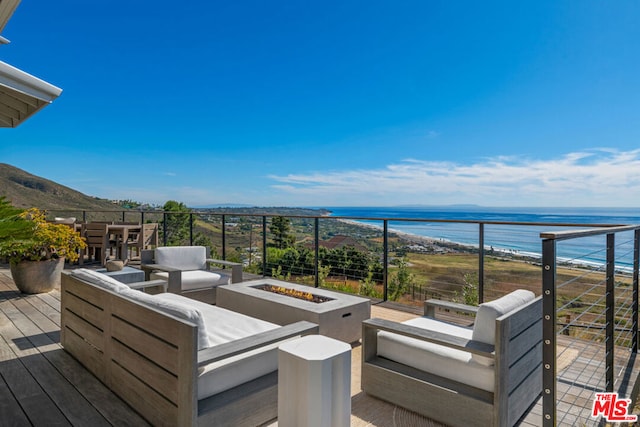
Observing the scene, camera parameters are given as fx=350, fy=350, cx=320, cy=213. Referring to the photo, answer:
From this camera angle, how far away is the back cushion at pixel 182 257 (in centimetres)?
431

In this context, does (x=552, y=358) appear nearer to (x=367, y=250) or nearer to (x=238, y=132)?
(x=367, y=250)

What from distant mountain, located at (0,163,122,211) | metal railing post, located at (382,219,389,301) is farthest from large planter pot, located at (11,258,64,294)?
distant mountain, located at (0,163,122,211)

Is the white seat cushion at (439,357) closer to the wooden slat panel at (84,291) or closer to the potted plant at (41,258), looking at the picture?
the wooden slat panel at (84,291)

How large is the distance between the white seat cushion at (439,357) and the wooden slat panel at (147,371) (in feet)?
4.00

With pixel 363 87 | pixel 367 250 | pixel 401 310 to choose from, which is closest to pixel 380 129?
pixel 363 87

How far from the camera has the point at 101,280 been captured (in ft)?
7.36

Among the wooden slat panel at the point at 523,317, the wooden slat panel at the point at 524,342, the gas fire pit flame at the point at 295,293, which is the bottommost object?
the gas fire pit flame at the point at 295,293

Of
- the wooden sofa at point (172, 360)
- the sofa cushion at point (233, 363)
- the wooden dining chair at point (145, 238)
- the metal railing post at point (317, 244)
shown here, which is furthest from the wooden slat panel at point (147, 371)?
the wooden dining chair at point (145, 238)

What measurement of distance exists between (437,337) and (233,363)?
1.09m

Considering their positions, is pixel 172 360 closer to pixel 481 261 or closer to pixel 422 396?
pixel 422 396

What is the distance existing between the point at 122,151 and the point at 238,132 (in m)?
5.61

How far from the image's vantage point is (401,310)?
155 inches

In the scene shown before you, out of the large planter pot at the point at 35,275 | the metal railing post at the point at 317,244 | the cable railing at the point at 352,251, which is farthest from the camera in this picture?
the metal railing post at the point at 317,244

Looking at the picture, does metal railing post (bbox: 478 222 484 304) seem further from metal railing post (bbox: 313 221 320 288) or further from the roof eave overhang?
the roof eave overhang
